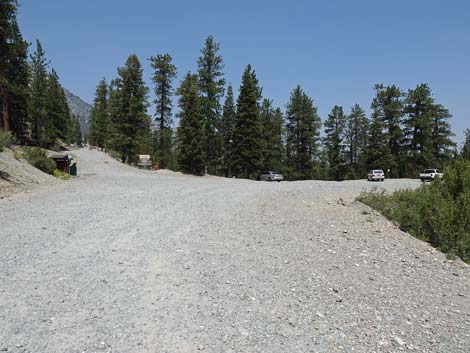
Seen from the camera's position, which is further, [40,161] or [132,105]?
[132,105]

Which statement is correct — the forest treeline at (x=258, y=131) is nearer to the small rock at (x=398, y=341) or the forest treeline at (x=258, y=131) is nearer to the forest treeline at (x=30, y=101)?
the forest treeline at (x=30, y=101)

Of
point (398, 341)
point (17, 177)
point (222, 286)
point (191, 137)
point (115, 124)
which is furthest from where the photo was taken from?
point (115, 124)

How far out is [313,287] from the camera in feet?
17.6

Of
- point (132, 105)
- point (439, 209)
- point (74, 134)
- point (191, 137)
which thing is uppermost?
point (74, 134)

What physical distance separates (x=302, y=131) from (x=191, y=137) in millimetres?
26118

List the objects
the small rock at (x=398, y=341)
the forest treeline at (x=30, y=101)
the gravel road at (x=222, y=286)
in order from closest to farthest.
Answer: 1. the gravel road at (x=222, y=286)
2. the small rock at (x=398, y=341)
3. the forest treeline at (x=30, y=101)

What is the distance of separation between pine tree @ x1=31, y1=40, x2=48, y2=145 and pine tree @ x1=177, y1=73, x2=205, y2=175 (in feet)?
73.6

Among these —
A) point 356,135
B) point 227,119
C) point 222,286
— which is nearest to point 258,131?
point 227,119

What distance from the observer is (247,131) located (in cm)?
4381

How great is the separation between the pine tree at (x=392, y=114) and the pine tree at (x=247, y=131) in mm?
23577

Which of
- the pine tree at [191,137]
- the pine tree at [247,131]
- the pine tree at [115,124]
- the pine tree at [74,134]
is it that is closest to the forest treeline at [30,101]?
the pine tree at [115,124]

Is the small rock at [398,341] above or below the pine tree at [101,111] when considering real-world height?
below

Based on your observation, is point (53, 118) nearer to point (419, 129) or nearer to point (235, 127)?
point (235, 127)

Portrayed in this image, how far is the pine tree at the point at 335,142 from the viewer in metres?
60.9
